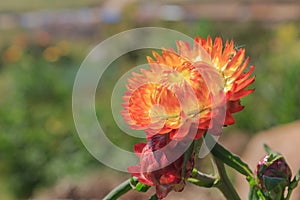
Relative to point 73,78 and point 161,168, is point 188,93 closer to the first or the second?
point 161,168

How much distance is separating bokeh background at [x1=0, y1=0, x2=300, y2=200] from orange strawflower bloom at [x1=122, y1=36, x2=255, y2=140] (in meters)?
1.60

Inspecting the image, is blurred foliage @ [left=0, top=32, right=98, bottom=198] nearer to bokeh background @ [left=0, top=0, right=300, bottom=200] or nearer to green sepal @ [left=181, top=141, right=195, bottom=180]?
bokeh background @ [left=0, top=0, right=300, bottom=200]

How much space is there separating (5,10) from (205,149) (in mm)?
9802

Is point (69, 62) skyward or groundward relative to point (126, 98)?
skyward

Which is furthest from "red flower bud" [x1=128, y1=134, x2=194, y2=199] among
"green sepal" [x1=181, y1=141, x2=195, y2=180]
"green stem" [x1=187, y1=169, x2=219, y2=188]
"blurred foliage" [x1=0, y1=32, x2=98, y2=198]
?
"blurred foliage" [x1=0, y1=32, x2=98, y2=198]

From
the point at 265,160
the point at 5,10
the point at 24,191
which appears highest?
the point at 5,10

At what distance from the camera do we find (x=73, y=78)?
17.9 ft

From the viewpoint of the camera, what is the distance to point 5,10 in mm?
10617

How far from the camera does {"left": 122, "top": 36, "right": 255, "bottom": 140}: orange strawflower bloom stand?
1.05 metres

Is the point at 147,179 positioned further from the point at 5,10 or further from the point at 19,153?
the point at 5,10

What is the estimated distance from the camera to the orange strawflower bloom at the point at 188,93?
1.05m

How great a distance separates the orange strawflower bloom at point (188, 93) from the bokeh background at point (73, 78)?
1.60m

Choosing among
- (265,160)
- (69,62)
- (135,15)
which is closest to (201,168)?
(265,160)

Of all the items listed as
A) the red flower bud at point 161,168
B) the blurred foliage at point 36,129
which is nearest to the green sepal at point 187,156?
the red flower bud at point 161,168
